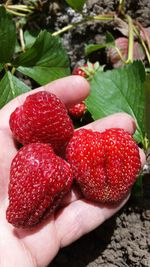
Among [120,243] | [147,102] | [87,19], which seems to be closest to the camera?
[147,102]

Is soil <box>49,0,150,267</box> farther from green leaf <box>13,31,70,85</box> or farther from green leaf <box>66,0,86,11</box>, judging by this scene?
green leaf <box>66,0,86,11</box>

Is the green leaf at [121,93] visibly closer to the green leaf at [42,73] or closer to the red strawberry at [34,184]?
the green leaf at [42,73]

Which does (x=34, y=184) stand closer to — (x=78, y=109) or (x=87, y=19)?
(x=78, y=109)

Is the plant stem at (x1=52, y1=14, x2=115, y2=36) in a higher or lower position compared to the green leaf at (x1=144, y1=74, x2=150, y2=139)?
higher

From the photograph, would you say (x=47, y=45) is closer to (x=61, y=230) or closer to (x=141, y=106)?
(x=141, y=106)

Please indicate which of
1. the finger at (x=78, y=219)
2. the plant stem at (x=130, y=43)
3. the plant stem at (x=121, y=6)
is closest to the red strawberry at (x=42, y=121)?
the finger at (x=78, y=219)

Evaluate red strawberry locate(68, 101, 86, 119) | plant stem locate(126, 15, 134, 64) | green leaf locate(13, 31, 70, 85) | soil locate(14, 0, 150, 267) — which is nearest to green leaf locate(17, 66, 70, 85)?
green leaf locate(13, 31, 70, 85)

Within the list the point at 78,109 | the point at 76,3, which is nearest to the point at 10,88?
the point at 78,109
